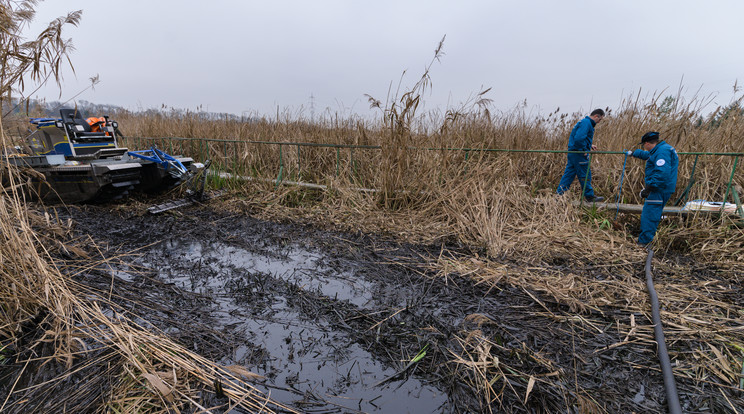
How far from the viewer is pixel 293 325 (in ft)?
7.90

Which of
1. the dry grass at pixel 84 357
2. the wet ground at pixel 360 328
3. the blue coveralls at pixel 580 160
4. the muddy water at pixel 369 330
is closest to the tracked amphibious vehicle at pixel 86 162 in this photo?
the wet ground at pixel 360 328

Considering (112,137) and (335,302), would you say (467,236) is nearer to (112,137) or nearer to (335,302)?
(335,302)

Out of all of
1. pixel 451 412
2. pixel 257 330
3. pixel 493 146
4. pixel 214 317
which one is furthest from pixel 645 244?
pixel 214 317

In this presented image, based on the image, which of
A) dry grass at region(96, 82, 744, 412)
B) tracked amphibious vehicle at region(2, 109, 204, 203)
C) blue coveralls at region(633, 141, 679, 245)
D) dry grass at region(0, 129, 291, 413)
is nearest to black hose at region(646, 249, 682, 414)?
dry grass at region(96, 82, 744, 412)

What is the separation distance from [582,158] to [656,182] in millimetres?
1382

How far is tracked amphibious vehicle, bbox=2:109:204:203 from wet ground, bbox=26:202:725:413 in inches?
76.4

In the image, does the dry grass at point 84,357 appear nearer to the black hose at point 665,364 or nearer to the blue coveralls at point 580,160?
the black hose at point 665,364

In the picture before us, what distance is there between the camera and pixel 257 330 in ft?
7.63

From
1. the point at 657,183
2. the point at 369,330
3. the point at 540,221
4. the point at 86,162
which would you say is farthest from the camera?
the point at 86,162

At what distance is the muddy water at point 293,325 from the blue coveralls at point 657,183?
3.66 meters

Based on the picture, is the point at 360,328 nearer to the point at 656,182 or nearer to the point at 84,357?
the point at 84,357

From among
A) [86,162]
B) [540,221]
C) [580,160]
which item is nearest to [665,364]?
[540,221]

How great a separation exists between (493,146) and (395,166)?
2363 millimetres

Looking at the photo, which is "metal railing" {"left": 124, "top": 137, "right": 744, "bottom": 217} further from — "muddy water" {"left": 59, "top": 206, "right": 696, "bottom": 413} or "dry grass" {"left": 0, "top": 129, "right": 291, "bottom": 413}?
"dry grass" {"left": 0, "top": 129, "right": 291, "bottom": 413}
